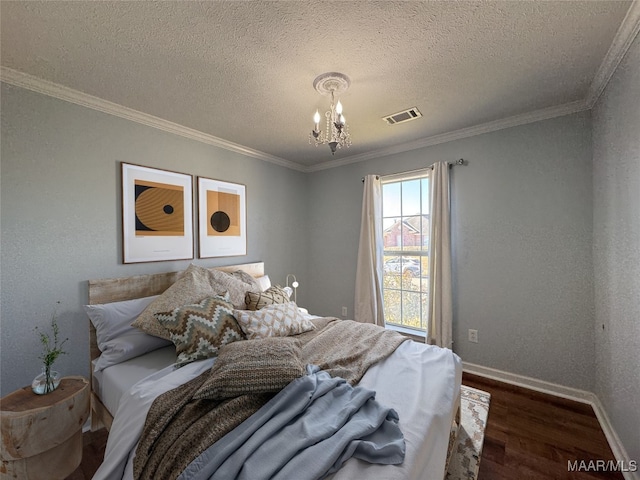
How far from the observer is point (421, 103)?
7.29 feet

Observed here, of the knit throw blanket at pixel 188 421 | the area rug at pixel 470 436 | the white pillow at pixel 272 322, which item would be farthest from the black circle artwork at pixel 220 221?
the area rug at pixel 470 436

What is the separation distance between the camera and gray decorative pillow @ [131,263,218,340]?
188 centimetres

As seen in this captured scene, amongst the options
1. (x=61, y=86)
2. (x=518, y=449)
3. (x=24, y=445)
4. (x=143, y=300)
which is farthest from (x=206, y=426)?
(x=61, y=86)

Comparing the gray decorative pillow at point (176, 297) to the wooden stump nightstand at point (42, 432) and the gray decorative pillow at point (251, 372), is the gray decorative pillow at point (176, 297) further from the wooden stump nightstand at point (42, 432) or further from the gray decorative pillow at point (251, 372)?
the gray decorative pillow at point (251, 372)

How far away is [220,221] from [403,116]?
84.1 inches

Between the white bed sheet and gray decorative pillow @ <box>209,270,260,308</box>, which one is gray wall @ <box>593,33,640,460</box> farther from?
gray decorative pillow @ <box>209,270,260,308</box>

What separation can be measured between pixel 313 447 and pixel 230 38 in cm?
201

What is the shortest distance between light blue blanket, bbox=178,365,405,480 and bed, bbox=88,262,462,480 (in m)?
0.01

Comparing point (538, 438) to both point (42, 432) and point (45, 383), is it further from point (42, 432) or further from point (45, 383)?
point (45, 383)

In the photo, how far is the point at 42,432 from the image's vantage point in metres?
1.43

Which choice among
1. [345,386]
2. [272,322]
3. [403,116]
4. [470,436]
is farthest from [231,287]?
[403,116]

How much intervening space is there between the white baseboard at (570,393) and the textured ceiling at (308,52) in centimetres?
242

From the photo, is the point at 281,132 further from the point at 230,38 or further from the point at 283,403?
the point at 283,403

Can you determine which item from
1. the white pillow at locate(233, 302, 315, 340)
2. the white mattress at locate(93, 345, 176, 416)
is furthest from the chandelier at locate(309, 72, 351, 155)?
the white mattress at locate(93, 345, 176, 416)
